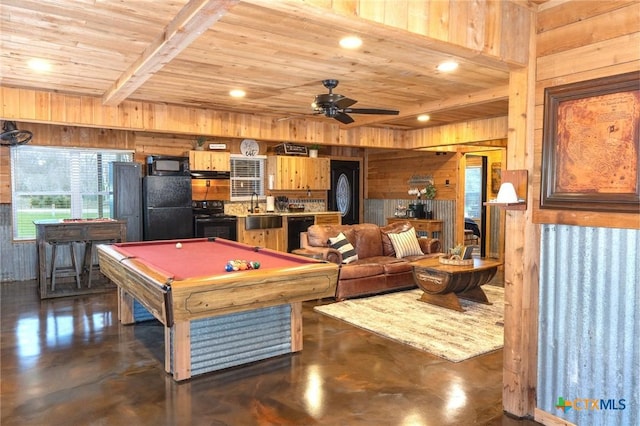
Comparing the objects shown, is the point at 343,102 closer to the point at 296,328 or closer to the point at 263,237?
the point at 296,328

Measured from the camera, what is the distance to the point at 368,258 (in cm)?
656

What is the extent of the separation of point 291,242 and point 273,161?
5.35 ft

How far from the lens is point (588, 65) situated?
8.11ft

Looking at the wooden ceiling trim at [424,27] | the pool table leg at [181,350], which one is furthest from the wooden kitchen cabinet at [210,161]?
the wooden ceiling trim at [424,27]

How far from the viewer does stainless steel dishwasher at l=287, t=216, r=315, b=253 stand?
8547 mm

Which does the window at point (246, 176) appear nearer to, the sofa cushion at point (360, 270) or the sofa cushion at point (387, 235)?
the sofa cushion at point (387, 235)

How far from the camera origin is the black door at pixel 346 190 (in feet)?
33.6

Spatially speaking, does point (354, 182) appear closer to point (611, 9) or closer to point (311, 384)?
point (311, 384)

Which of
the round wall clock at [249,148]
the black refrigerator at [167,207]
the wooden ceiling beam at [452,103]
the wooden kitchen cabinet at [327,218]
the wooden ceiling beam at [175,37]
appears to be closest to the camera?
the wooden ceiling beam at [175,37]

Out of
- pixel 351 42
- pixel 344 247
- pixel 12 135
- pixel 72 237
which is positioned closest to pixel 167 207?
pixel 72 237

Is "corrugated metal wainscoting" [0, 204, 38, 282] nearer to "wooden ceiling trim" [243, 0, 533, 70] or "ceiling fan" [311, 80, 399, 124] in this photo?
"ceiling fan" [311, 80, 399, 124]

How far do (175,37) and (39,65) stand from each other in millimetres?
2100

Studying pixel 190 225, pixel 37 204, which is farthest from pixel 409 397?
pixel 37 204

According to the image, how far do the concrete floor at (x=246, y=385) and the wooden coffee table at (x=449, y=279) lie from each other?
1.26 meters
